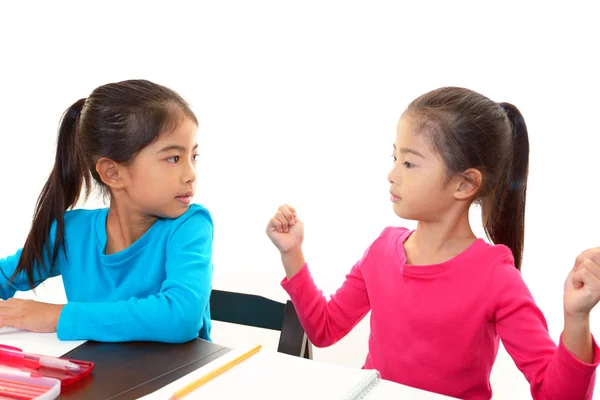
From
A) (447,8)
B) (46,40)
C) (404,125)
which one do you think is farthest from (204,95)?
(404,125)

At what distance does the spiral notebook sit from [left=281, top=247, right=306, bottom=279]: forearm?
30 cm

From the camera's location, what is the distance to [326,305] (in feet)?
3.96

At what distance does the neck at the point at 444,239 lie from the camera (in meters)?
1.09

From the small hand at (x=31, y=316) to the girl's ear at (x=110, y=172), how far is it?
301mm

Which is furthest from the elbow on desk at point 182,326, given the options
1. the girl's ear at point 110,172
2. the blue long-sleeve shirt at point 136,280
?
the girl's ear at point 110,172

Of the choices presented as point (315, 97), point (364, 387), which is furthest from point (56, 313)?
point (315, 97)

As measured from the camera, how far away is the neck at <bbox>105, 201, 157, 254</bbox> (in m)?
1.29

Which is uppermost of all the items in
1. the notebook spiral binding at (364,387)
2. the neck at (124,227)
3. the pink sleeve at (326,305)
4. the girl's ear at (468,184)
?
the girl's ear at (468,184)

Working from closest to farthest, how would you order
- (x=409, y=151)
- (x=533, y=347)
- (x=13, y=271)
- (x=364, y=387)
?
1. (x=364, y=387)
2. (x=533, y=347)
3. (x=409, y=151)
4. (x=13, y=271)

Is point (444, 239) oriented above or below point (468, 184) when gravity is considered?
below

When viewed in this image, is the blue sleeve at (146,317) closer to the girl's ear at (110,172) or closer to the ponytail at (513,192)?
the girl's ear at (110,172)

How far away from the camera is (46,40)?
2236 mm

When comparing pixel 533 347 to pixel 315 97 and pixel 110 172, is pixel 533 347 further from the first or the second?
pixel 315 97

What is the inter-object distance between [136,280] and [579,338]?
2.65 feet
